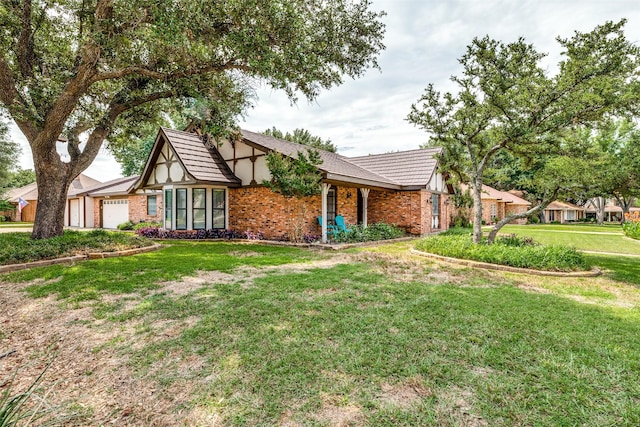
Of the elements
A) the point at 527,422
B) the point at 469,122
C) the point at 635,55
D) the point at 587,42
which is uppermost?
the point at 587,42

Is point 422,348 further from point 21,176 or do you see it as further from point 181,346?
point 21,176

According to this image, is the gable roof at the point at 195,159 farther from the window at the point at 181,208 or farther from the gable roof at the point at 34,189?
the gable roof at the point at 34,189

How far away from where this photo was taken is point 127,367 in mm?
3098

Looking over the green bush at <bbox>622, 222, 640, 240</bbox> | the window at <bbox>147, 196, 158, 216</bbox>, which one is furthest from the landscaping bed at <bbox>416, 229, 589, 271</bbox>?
the window at <bbox>147, 196, 158, 216</bbox>

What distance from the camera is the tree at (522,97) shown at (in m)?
7.28

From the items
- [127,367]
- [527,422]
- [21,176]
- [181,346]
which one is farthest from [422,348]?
[21,176]

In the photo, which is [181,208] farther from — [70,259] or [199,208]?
[70,259]

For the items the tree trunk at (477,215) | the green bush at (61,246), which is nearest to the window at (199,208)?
the green bush at (61,246)

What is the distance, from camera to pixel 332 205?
14.0 metres

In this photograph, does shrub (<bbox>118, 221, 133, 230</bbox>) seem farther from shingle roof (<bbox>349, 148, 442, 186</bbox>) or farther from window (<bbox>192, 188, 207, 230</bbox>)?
shingle roof (<bbox>349, 148, 442, 186</bbox>)

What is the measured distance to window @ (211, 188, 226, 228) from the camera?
14164 mm

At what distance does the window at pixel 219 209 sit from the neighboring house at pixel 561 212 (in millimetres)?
38625

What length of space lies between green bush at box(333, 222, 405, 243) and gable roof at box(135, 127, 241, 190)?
5177 mm

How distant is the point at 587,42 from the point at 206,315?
995 cm
